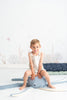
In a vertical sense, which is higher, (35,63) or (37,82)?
(35,63)

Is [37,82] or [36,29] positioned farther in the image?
[36,29]

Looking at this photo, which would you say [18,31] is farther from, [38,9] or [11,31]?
[38,9]

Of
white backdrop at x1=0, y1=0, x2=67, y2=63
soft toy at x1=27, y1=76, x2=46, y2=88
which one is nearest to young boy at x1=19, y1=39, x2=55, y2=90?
soft toy at x1=27, y1=76, x2=46, y2=88

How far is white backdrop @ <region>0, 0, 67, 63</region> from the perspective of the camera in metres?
3.20

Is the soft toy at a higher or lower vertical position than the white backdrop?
lower

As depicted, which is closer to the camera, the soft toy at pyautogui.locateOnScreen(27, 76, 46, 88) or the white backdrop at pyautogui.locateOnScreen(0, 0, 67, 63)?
the soft toy at pyautogui.locateOnScreen(27, 76, 46, 88)

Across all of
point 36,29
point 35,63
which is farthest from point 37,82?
point 36,29

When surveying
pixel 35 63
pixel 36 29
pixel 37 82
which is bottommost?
pixel 37 82

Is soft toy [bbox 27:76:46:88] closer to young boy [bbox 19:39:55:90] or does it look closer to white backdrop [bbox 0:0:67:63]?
young boy [bbox 19:39:55:90]

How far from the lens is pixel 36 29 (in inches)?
126

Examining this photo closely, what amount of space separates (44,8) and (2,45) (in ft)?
→ 3.22

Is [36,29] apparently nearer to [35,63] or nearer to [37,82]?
[35,63]

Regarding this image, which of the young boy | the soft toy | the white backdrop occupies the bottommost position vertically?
the soft toy

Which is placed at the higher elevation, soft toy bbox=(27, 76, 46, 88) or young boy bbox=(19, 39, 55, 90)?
young boy bbox=(19, 39, 55, 90)
